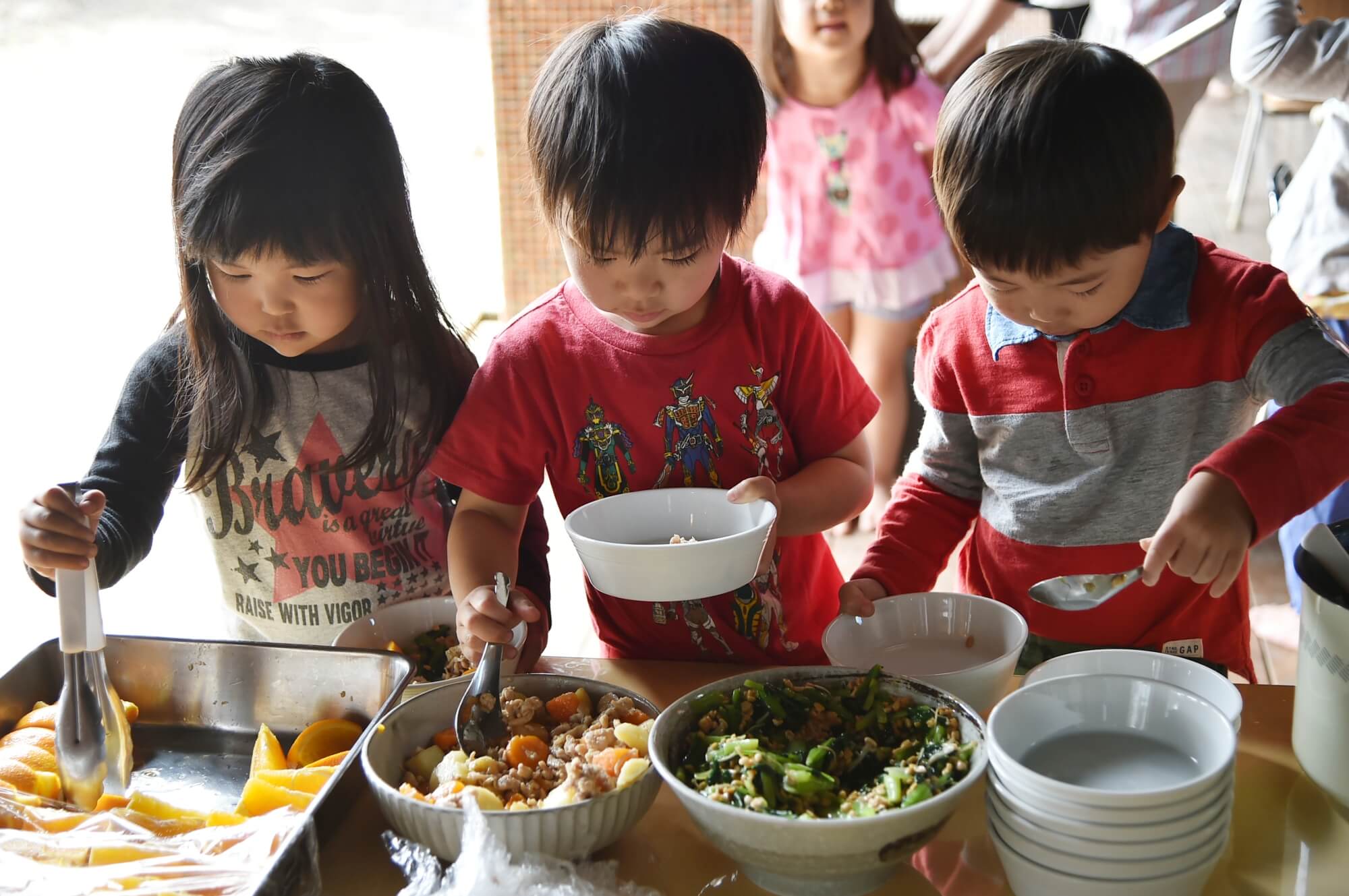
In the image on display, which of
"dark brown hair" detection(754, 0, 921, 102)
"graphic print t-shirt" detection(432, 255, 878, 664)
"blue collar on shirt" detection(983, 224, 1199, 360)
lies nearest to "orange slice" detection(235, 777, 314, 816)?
"graphic print t-shirt" detection(432, 255, 878, 664)

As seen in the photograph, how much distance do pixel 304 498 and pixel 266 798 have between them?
457mm

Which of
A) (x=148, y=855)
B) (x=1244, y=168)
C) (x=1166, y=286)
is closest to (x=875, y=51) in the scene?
(x=1166, y=286)

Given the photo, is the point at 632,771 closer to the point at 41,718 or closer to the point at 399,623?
the point at 399,623

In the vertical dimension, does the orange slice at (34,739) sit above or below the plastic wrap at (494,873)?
below

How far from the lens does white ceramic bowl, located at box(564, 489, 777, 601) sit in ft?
3.02

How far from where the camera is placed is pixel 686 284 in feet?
3.38

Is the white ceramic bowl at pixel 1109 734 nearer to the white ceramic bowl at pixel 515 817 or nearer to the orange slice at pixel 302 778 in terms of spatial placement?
the white ceramic bowl at pixel 515 817

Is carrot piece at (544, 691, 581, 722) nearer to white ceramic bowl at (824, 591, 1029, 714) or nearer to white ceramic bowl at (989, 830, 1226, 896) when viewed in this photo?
white ceramic bowl at (824, 591, 1029, 714)

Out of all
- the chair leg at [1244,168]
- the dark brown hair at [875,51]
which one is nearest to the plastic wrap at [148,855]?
the dark brown hair at [875,51]

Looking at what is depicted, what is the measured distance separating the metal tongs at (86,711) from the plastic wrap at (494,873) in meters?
0.32

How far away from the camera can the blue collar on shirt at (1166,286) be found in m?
1.06

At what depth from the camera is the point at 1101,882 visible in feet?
2.27

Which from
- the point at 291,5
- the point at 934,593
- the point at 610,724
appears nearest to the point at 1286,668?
the point at 934,593

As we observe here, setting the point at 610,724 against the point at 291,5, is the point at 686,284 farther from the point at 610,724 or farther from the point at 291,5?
the point at 291,5
